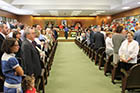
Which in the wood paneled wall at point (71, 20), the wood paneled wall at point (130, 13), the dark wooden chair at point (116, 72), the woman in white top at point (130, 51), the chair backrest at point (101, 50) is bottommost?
the dark wooden chair at point (116, 72)

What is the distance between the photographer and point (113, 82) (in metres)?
4.21

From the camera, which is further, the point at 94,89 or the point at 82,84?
the point at 82,84

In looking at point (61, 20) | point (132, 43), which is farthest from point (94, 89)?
point (61, 20)

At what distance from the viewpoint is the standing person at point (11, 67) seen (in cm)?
197

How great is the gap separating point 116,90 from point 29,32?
2.49 m

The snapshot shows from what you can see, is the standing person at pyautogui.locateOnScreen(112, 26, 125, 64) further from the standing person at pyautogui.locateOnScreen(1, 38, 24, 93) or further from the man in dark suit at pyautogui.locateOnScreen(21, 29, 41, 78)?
the standing person at pyautogui.locateOnScreen(1, 38, 24, 93)

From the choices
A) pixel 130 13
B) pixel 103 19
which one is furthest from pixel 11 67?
pixel 103 19

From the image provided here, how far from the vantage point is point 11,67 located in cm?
198

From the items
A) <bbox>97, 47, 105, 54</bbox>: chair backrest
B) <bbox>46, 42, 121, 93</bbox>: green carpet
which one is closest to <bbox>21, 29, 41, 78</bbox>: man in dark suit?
<bbox>46, 42, 121, 93</bbox>: green carpet

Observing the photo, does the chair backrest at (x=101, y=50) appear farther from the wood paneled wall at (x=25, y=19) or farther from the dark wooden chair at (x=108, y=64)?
the wood paneled wall at (x=25, y=19)

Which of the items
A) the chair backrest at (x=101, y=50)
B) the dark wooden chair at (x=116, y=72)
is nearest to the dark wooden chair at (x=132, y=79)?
the dark wooden chair at (x=116, y=72)

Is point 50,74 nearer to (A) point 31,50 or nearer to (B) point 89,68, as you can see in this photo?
(B) point 89,68

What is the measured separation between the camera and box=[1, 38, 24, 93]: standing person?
1.97 metres

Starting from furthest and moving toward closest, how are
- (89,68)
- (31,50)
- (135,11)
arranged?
(135,11) → (89,68) → (31,50)
